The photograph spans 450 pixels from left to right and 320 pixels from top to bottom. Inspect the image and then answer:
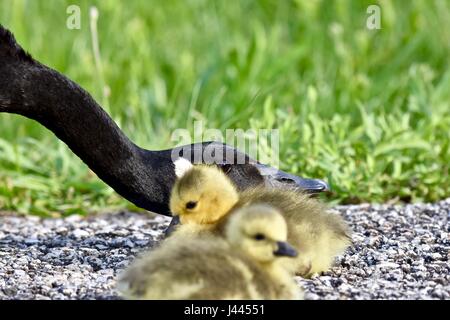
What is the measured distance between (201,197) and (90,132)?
1059 millimetres

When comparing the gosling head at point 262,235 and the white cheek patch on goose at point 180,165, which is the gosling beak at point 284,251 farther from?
the white cheek patch on goose at point 180,165

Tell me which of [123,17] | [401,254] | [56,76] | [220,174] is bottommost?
[401,254]

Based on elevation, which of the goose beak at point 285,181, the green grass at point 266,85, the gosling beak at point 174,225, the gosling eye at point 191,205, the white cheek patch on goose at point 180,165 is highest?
the green grass at point 266,85

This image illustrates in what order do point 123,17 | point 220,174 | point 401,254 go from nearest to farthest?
point 220,174 < point 401,254 < point 123,17

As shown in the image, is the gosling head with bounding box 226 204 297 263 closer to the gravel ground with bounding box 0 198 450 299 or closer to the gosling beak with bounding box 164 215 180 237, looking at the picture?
the gravel ground with bounding box 0 198 450 299

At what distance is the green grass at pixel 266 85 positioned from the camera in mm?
7289

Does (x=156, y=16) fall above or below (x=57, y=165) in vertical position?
above

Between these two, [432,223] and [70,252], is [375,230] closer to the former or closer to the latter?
[432,223]

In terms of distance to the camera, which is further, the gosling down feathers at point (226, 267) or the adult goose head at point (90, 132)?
the adult goose head at point (90, 132)

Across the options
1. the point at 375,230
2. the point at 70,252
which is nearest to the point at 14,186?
the point at 70,252

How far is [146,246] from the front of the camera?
593 centimetres

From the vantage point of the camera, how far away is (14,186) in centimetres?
750

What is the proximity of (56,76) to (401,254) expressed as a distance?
6.79ft

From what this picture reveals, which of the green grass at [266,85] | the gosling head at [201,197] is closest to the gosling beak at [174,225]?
the gosling head at [201,197]
